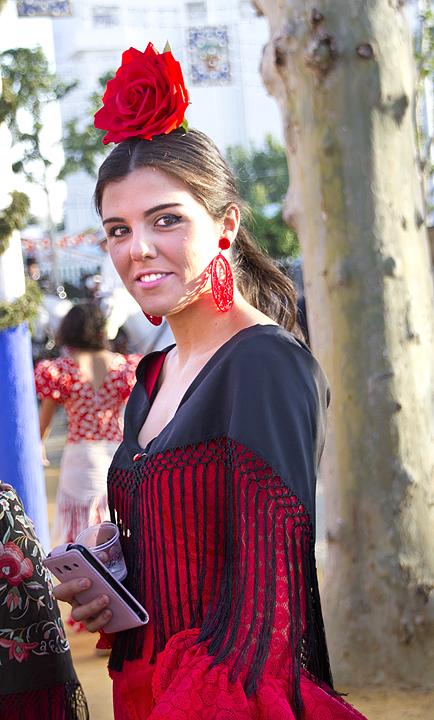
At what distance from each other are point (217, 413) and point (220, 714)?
456 millimetres

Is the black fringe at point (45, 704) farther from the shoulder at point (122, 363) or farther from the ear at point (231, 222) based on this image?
the shoulder at point (122, 363)

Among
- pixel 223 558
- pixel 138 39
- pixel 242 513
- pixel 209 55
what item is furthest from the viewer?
pixel 138 39

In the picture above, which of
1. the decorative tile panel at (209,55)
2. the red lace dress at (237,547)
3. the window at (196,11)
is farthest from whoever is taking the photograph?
the window at (196,11)

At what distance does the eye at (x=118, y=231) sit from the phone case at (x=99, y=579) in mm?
539

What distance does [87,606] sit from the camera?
1.77 metres

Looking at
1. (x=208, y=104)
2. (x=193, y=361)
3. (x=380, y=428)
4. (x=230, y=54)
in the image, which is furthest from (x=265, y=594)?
(x=208, y=104)

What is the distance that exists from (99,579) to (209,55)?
43231 mm

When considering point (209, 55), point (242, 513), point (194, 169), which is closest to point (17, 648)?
point (242, 513)

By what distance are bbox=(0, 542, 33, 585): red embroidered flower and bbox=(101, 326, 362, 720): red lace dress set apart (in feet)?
0.74

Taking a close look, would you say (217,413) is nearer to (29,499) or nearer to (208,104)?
(29,499)

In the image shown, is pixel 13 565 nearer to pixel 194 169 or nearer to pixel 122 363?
pixel 194 169

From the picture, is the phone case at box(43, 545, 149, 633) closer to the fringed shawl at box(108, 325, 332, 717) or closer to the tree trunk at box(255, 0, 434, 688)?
the fringed shawl at box(108, 325, 332, 717)

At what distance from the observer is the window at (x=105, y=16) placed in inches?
1799

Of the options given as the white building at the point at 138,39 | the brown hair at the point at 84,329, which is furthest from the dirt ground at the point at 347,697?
the white building at the point at 138,39
